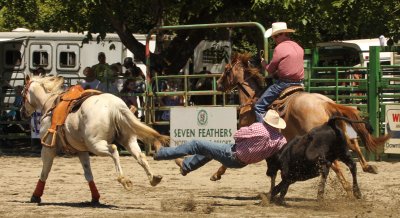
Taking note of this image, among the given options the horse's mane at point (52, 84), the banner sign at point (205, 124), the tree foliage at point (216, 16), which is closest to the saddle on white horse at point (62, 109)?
the horse's mane at point (52, 84)

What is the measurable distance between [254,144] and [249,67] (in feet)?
9.03

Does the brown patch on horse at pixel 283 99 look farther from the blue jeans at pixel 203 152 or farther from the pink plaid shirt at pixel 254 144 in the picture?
the blue jeans at pixel 203 152

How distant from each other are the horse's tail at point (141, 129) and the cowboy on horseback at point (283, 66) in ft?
4.23

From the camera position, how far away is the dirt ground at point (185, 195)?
11.0m

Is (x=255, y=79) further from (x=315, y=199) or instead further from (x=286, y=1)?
(x=286, y=1)

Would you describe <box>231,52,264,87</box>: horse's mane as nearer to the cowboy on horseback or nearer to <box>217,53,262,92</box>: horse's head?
<box>217,53,262,92</box>: horse's head

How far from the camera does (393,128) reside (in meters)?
18.5

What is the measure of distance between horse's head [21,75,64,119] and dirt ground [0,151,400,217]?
1.18 meters

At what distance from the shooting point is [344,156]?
1139 centimetres

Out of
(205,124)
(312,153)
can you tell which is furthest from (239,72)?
(205,124)

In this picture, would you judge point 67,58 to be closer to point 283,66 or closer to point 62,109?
point 62,109

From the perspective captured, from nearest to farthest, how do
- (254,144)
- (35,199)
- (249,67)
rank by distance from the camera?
1. (254,144)
2. (35,199)
3. (249,67)

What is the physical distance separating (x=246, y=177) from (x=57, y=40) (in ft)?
45.3

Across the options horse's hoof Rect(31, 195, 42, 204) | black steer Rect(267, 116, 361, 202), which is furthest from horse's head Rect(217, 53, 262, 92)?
horse's hoof Rect(31, 195, 42, 204)
